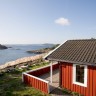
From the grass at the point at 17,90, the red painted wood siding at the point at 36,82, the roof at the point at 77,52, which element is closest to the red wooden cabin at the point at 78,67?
Result: the roof at the point at 77,52

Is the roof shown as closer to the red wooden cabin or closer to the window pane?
the red wooden cabin

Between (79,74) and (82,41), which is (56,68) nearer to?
(82,41)

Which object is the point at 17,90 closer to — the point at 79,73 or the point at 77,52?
the point at 79,73

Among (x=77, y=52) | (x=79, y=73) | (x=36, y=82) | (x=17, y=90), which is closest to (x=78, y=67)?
(x=79, y=73)

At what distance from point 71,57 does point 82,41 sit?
12.1ft

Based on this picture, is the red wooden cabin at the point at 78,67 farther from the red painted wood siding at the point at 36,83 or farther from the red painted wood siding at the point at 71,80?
the red painted wood siding at the point at 36,83

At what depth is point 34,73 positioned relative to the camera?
59.8 feet

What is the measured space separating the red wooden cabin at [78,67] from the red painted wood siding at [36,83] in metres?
1.75

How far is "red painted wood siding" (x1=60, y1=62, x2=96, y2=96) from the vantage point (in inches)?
484

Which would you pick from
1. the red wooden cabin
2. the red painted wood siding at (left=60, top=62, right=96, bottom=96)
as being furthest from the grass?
the red wooden cabin

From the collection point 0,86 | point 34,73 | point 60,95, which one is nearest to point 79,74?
point 60,95

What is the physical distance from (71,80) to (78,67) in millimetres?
1434

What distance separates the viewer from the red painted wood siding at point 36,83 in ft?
45.3

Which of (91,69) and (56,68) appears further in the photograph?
(56,68)
